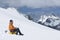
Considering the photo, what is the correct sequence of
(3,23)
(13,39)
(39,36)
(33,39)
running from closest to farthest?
(13,39)
(33,39)
(39,36)
(3,23)

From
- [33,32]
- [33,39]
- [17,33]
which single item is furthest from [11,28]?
[33,32]

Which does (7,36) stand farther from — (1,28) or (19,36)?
(1,28)

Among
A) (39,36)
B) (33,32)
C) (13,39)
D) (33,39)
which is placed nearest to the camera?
(13,39)

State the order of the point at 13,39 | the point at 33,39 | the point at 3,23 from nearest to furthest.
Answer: the point at 13,39
the point at 33,39
the point at 3,23

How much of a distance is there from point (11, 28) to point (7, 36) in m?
1.41

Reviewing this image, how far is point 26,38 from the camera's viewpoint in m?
23.6

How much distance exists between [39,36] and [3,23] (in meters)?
5.63

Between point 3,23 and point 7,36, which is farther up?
point 3,23

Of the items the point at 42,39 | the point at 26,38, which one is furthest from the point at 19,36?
the point at 42,39

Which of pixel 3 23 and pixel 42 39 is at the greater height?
pixel 3 23

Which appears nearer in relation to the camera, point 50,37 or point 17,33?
point 17,33

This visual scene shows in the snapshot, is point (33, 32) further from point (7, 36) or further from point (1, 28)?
point (7, 36)

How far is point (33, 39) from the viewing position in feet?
78.4

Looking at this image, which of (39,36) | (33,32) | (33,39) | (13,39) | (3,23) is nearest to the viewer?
(13,39)
